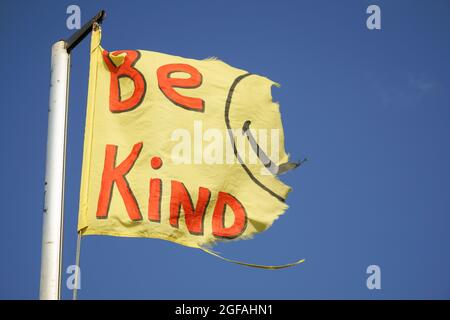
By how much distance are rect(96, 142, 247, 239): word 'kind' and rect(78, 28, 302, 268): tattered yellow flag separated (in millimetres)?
12

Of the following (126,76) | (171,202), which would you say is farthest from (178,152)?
(126,76)

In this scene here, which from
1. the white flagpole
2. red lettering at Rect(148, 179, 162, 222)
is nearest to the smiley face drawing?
red lettering at Rect(148, 179, 162, 222)

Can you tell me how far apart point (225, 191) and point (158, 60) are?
6.39 feet

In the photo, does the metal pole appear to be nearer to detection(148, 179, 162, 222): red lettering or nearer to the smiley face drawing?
the smiley face drawing

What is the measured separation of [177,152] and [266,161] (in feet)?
4.27

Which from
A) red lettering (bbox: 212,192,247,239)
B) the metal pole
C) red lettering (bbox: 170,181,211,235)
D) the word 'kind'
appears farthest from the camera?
red lettering (bbox: 212,192,247,239)

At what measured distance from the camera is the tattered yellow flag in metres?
7.68

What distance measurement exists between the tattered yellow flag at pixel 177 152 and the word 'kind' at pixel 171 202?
1cm

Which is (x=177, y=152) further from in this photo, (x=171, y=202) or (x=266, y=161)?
(x=266, y=161)

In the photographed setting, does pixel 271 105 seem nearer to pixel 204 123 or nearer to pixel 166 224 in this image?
pixel 204 123

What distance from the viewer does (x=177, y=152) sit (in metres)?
Answer: 8.20

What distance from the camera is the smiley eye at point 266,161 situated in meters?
8.80

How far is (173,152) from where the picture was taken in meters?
8.17

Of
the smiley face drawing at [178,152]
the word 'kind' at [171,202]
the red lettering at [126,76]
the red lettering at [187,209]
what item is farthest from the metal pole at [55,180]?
the red lettering at [187,209]
